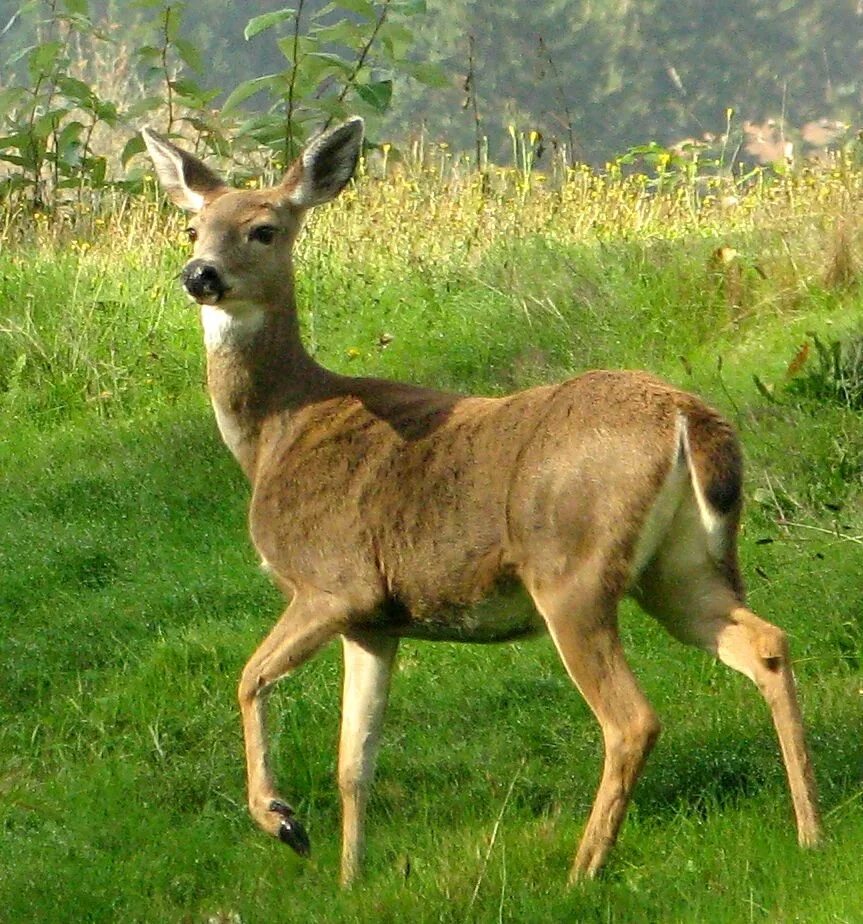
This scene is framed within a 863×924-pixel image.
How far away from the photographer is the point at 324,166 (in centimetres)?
648

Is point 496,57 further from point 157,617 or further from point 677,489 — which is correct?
point 677,489

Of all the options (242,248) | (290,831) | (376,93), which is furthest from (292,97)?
(290,831)

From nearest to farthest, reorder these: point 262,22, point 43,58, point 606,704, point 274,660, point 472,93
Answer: point 606,704 → point 274,660 → point 262,22 → point 43,58 → point 472,93

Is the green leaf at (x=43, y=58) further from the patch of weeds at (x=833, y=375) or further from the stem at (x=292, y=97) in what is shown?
the patch of weeds at (x=833, y=375)

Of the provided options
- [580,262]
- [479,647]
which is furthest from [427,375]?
[479,647]

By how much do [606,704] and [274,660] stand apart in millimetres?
1006

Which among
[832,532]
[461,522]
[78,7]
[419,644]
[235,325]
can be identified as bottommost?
[419,644]

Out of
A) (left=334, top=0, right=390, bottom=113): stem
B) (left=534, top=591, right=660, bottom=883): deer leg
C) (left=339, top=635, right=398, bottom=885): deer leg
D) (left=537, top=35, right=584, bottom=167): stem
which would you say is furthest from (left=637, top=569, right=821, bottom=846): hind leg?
(left=537, top=35, right=584, bottom=167): stem

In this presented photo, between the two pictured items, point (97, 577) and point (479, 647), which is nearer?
point (479, 647)

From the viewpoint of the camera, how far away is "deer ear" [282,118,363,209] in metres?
6.40

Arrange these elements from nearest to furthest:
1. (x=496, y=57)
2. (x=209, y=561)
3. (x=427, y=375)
A: (x=209, y=561), (x=427, y=375), (x=496, y=57)

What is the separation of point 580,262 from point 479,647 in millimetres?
3992

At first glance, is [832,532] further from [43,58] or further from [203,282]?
[43,58]

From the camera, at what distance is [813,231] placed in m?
10.0
